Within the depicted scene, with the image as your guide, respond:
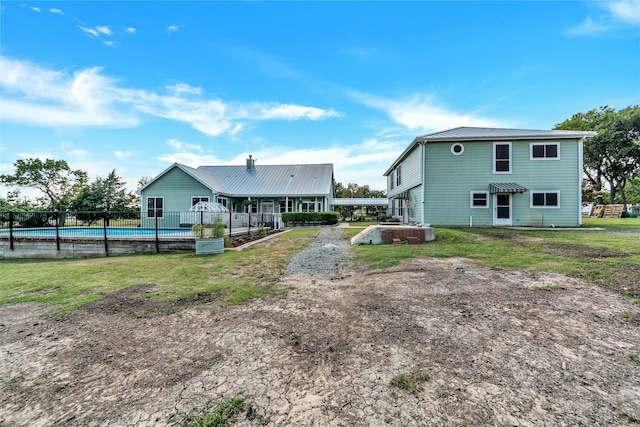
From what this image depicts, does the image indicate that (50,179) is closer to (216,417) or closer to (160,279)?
(160,279)

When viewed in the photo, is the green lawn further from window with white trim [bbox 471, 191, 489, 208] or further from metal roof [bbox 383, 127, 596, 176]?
metal roof [bbox 383, 127, 596, 176]

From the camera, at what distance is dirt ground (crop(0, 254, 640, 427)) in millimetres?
1973

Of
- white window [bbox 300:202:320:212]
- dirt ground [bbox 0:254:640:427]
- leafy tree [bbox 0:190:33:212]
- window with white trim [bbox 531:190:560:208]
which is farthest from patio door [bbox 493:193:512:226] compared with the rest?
leafy tree [bbox 0:190:33:212]

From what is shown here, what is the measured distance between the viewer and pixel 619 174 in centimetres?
2994

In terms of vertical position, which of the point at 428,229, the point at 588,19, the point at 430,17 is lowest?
the point at 428,229

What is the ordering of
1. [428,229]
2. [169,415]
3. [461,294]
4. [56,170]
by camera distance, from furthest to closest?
[56,170] < [428,229] < [461,294] < [169,415]

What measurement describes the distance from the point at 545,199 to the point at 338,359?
18643 millimetres

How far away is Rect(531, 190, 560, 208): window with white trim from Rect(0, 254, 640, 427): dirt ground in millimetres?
14035

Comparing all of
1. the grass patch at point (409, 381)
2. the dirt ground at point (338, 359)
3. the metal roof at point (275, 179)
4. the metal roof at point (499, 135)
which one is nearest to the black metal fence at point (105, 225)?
the metal roof at point (275, 179)

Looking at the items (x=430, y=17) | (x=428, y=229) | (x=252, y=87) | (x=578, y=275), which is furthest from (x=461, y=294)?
(x=252, y=87)

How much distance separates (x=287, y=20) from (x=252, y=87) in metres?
5.97

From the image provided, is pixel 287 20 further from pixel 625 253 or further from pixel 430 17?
pixel 625 253

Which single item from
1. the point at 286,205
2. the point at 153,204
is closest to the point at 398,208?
the point at 286,205

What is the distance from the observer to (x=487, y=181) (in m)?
16.1
